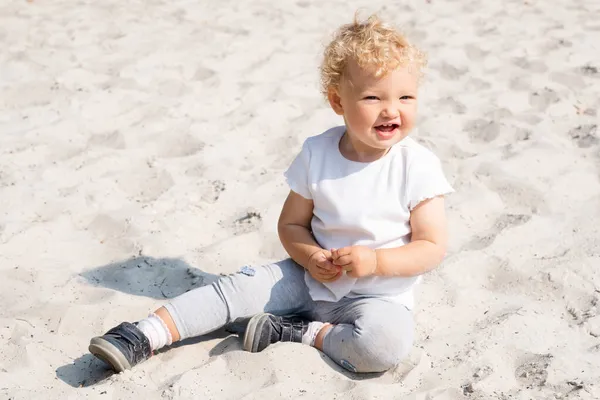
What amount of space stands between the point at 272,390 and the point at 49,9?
4.01m

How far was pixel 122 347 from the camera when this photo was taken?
7.27 feet

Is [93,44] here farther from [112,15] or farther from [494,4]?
[494,4]

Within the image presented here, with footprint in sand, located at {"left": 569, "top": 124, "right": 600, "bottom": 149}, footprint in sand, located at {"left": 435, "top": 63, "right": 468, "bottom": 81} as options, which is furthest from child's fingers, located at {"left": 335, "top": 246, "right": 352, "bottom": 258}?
footprint in sand, located at {"left": 435, "top": 63, "right": 468, "bottom": 81}

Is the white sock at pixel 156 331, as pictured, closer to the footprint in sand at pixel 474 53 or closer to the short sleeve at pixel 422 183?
the short sleeve at pixel 422 183

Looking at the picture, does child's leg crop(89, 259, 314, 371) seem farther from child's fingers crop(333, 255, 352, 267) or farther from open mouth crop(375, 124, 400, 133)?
open mouth crop(375, 124, 400, 133)

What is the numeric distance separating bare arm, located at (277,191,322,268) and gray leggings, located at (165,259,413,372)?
11 cm

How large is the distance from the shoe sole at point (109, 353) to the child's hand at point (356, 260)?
2.15ft

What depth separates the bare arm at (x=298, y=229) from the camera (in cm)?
241

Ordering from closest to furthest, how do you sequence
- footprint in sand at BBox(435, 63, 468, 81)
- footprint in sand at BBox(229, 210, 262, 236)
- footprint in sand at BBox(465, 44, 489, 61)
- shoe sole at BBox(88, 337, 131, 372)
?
shoe sole at BBox(88, 337, 131, 372)
footprint in sand at BBox(229, 210, 262, 236)
footprint in sand at BBox(435, 63, 468, 81)
footprint in sand at BBox(465, 44, 489, 61)

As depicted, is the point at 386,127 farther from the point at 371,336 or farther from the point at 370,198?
the point at 371,336

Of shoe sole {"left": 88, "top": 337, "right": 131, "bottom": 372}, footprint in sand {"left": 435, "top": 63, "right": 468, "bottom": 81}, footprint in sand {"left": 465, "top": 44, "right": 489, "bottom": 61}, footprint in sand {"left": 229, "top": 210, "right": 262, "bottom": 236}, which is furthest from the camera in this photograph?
footprint in sand {"left": 465, "top": 44, "right": 489, "bottom": 61}

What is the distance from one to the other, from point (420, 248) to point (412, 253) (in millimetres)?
32

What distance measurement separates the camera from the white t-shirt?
231 centimetres

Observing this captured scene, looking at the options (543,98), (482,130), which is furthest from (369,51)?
(543,98)
